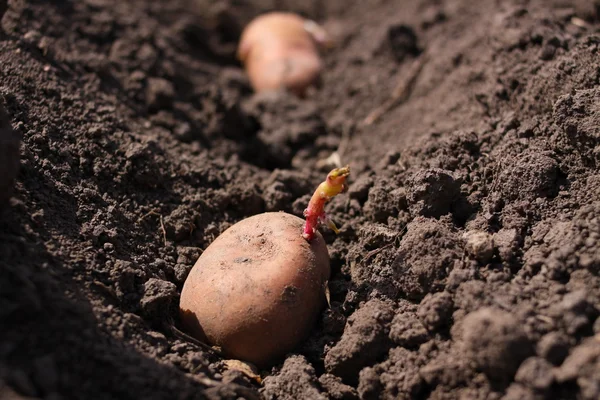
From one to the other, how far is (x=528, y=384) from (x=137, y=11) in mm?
4185

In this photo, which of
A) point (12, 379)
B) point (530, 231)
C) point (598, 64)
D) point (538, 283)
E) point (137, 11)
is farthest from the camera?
point (137, 11)

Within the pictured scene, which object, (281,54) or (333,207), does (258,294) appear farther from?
(281,54)

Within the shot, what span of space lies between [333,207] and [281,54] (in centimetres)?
195

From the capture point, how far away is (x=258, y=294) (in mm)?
2502

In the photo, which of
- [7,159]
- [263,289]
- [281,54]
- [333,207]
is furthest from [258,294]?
[281,54]

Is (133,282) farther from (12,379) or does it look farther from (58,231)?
(12,379)

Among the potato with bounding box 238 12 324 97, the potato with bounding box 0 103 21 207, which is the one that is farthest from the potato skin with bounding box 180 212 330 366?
the potato with bounding box 238 12 324 97

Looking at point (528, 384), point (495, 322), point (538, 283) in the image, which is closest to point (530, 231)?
point (538, 283)

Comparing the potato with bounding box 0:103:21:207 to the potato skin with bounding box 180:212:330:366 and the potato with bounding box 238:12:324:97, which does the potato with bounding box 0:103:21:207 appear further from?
the potato with bounding box 238:12:324:97

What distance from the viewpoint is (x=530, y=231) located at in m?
2.54

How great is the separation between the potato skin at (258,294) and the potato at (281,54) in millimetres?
2170

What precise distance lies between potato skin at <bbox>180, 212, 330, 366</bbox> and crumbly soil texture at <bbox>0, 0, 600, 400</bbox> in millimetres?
94

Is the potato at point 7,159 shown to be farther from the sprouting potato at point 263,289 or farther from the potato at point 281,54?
the potato at point 281,54

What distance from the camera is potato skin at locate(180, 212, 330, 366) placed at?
250 centimetres
